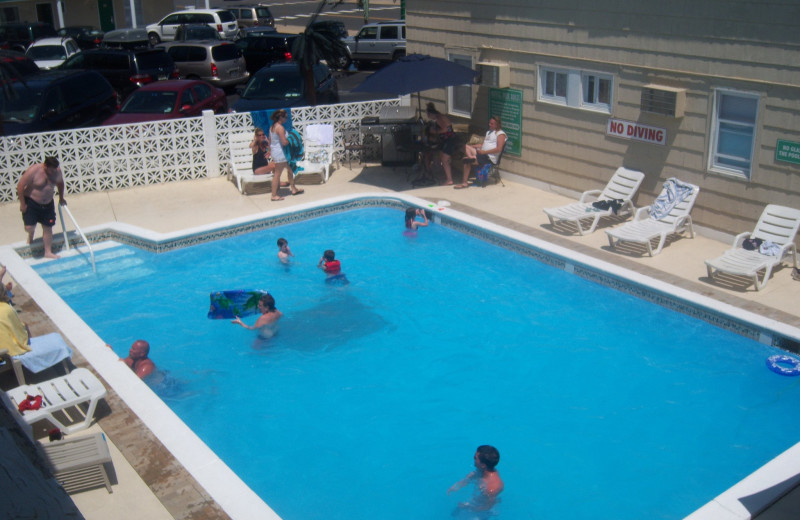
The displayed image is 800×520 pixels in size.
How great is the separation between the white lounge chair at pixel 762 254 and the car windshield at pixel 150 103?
11.2 m

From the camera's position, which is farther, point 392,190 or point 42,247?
point 392,190

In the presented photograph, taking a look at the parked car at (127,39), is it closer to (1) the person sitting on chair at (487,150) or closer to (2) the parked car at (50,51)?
(2) the parked car at (50,51)

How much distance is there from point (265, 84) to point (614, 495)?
1313cm

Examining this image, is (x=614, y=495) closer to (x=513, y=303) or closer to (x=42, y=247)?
(x=513, y=303)

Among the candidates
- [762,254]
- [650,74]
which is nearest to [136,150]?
[650,74]

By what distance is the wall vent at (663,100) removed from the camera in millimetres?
10852

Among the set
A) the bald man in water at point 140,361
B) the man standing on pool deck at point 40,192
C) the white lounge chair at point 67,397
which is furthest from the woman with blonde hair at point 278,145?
the white lounge chair at point 67,397

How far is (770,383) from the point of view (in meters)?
8.22

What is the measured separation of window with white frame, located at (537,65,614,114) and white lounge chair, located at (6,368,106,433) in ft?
28.4

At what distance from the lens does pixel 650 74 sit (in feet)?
37.4

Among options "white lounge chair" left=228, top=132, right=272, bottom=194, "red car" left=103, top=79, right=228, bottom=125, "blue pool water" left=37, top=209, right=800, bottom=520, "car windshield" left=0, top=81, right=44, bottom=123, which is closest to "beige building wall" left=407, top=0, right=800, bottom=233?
"blue pool water" left=37, top=209, right=800, bottom=520

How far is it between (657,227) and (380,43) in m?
19.4

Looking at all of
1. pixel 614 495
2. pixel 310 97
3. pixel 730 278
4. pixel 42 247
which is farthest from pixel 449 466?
pixel 310 97

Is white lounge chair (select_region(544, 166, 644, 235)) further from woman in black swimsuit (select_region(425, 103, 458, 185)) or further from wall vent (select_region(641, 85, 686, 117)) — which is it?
woman in black swimsuit (select_region(425, 103, 458, 185))
